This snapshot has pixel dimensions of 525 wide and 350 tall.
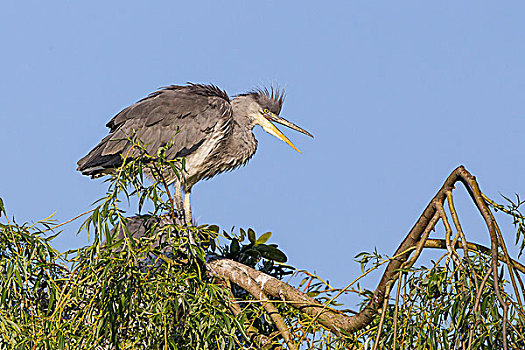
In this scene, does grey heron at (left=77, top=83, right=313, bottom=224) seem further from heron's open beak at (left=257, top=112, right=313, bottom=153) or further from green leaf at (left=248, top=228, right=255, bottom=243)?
green leaf at (left=248, top=228, right=255, bottom=243)

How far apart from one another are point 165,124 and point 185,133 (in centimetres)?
15

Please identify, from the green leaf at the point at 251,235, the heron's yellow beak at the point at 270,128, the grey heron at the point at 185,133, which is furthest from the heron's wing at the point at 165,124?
the green leaf at the point at 251,235

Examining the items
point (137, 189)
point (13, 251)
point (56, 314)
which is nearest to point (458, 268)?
point (137, 189)

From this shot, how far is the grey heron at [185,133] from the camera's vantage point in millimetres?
5652

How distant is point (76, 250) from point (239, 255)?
1597mm

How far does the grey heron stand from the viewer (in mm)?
5652

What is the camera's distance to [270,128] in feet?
22.1

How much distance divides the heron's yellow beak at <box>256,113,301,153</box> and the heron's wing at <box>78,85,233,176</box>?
714 mm

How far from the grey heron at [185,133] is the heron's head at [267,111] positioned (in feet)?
0.97

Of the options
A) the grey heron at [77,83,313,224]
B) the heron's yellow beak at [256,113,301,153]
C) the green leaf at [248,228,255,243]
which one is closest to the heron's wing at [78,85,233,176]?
the grey heron at [77,83,313,224]

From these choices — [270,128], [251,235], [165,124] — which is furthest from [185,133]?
[251,235]

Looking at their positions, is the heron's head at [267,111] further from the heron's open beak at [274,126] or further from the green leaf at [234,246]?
the green leaf at [234,246]

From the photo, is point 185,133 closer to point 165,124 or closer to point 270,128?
point 165,124

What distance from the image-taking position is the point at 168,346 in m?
2.51
